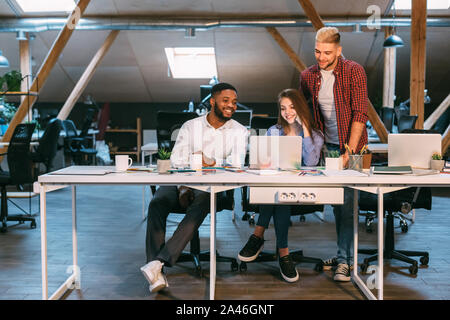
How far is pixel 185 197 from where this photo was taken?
9.14 ft

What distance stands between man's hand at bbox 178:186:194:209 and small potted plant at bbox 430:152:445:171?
1.41 metres

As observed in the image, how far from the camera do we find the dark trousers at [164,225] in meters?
2.52

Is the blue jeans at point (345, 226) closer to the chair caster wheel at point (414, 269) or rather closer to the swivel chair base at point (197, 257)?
the chair caster wheel at point (414, 269)

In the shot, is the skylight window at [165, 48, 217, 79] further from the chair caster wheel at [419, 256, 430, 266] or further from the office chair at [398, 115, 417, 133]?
the chair caster wheel at [419, 256, 430, 266]

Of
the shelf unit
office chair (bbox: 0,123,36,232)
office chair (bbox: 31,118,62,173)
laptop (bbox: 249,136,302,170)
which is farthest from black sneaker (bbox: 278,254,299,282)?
the shelf unit

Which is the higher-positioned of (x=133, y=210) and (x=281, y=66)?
(x=281, y=66)

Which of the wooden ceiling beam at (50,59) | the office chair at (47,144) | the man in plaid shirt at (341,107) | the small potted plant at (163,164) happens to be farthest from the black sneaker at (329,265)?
the wooden ceiling beam at (50,59)

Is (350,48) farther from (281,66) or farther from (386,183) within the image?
(386,183)

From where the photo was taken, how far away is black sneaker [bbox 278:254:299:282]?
279cm

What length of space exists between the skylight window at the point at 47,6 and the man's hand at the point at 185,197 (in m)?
7.01

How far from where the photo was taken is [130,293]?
2598 mm
